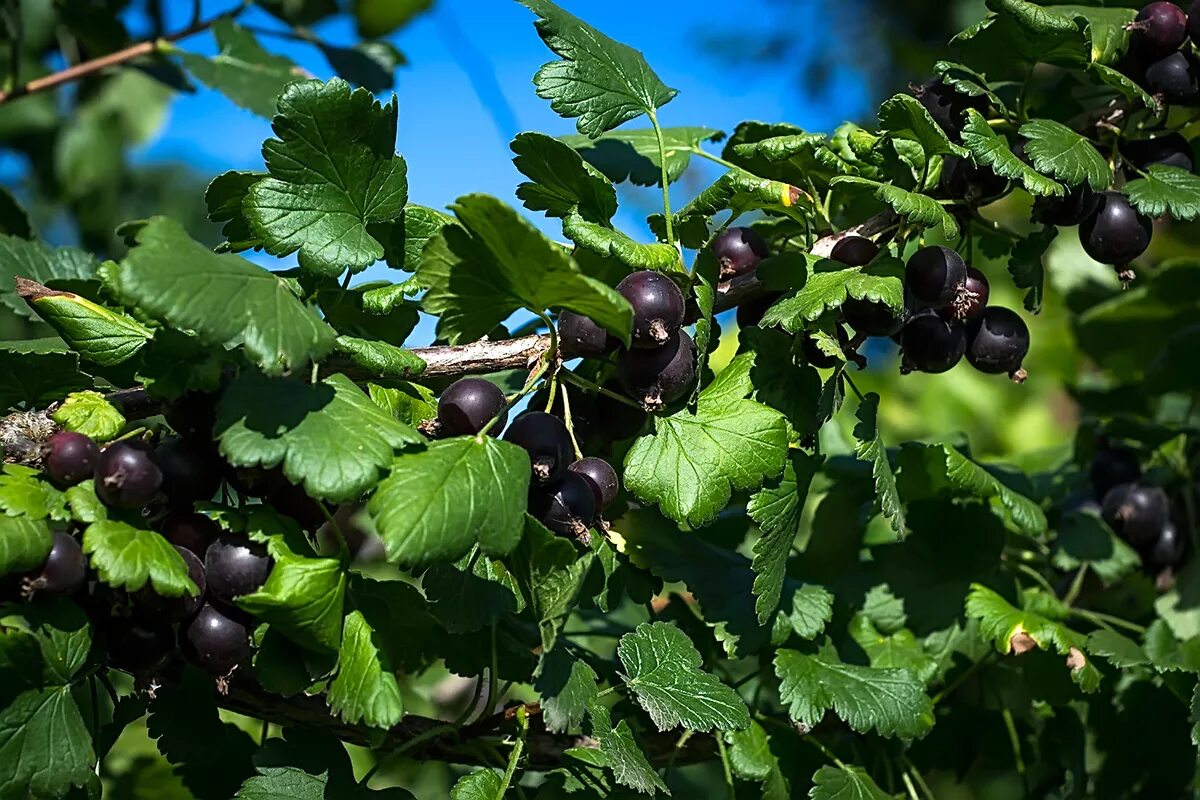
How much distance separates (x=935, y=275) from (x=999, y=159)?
0.10 metres

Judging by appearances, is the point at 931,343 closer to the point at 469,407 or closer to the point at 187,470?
the point at 469,407

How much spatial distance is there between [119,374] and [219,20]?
3.26 feet

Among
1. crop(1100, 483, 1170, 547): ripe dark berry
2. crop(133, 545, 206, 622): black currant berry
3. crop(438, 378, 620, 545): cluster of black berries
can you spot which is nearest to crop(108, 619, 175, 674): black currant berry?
crop(133, 545, 206, 622): black currant berry

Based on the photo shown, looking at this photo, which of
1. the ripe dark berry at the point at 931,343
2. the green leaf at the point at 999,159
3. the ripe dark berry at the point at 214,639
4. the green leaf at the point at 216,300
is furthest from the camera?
the ripe dark berry at the point at 931,343

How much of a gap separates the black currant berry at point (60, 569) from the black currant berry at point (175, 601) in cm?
4

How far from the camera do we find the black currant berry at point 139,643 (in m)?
0.80

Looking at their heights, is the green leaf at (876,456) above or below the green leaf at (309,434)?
above

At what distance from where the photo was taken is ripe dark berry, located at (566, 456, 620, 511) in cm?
88

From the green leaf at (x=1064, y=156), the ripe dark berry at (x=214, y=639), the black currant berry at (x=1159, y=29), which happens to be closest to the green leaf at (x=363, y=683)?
the ripe dark berry at (x=214, y=639)

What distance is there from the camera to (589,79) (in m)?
1.01

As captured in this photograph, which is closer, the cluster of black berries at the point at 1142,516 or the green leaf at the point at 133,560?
the green leaf at the point at 133,560

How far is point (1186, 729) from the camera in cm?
129

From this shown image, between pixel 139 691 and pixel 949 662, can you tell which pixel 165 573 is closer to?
pixel 139 691

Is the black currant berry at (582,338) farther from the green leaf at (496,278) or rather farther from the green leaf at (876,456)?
the green leaf at (876,456)
